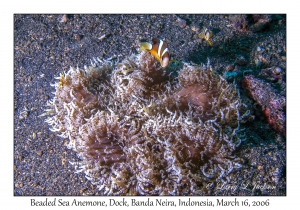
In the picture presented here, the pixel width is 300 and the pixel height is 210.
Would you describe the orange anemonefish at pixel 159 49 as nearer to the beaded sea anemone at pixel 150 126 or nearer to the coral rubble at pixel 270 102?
the beaded sea anemone at pixel 150 126

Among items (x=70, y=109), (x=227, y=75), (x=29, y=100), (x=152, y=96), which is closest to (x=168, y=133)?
(x=152, y=96)

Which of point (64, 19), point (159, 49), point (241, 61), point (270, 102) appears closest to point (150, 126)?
point (159, 49)

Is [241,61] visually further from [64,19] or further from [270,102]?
[64,19]

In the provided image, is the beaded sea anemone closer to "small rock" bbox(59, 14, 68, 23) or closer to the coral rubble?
the coral rubble

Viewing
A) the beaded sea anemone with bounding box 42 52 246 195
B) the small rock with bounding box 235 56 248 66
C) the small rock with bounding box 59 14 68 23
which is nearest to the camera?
the beaded sea anemone with bounding box 42 52 246 195

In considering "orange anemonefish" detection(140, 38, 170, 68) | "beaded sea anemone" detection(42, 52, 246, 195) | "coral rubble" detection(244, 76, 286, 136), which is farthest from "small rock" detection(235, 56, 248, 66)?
"orange anemonefish" detection(140, 38, 170, 68)

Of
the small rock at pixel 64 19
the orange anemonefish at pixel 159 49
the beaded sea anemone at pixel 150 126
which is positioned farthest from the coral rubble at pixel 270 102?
the small rock at pixel 64 19
